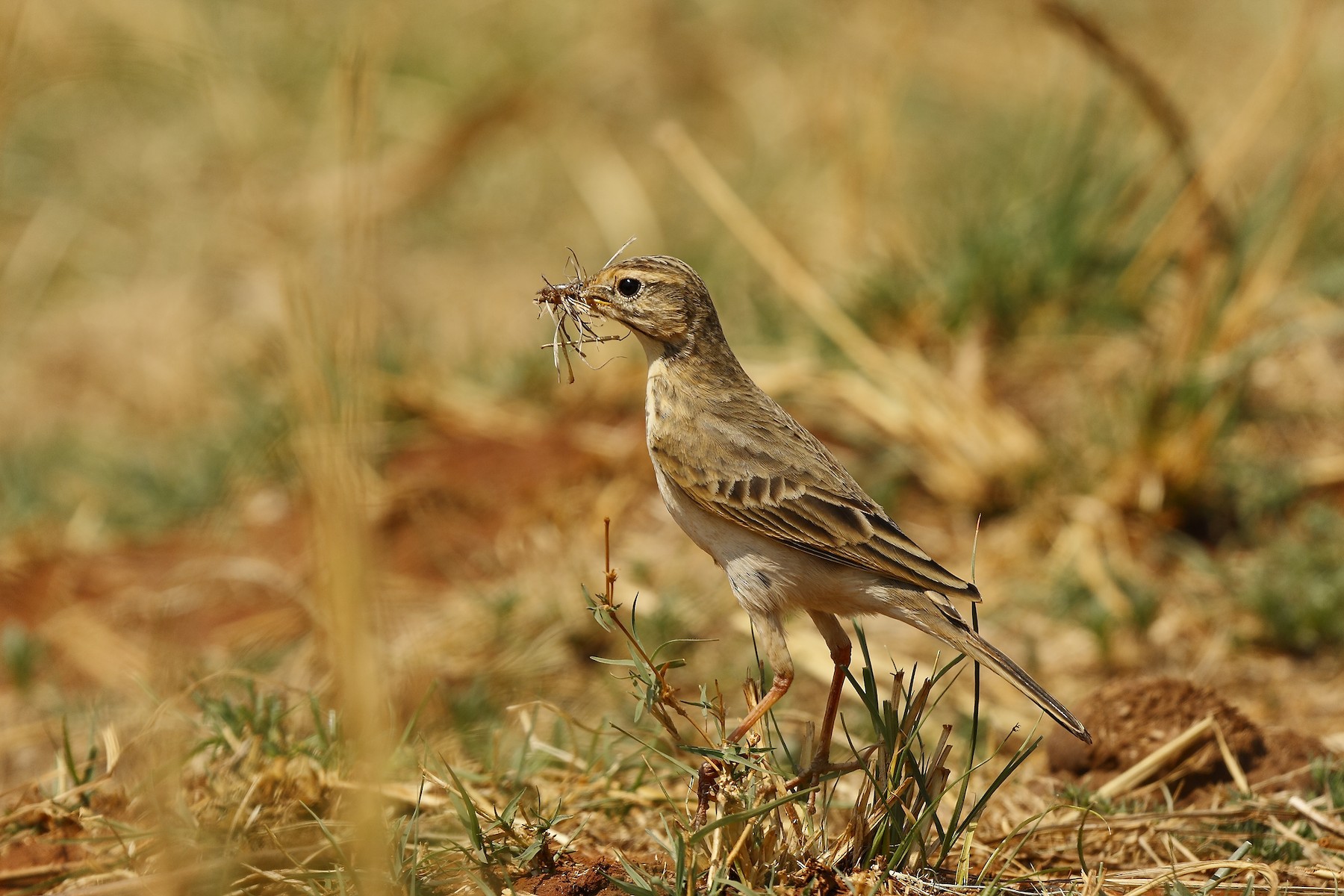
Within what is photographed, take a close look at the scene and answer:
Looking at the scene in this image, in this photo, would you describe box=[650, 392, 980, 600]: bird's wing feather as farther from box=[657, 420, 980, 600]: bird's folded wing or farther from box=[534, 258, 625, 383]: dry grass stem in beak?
box=[534, 258, 625, 383]: dry grass stem in beak

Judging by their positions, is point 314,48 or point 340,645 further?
point 314,48

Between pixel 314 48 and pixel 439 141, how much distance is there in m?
2.37

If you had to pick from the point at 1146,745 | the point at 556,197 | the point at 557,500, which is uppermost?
the point at 556,197

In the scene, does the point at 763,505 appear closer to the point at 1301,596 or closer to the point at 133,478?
the point at 1301,596

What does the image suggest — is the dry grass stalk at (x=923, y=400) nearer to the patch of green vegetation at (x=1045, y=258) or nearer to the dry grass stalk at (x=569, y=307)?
the patch of green vegetation at (x=1045, y=258)

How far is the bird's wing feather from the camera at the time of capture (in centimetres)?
350

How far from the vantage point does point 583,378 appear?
7305 mm

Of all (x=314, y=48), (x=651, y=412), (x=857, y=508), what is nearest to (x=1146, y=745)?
(x=857, y=508)

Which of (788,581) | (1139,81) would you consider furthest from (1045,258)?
(788,581)

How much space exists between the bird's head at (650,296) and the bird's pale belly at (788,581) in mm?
671

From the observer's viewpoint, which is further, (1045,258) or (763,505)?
(1045,258)

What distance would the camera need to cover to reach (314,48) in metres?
12.5

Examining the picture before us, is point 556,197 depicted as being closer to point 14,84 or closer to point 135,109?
point 135,109

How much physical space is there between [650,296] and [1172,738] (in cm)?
201
